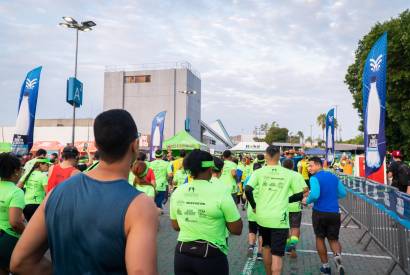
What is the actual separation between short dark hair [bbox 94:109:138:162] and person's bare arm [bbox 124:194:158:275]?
0.27m

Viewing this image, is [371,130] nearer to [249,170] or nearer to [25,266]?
[25,266]

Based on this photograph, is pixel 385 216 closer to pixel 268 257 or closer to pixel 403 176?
pixel 268 257

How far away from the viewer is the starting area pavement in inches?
251

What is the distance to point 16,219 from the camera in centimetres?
389

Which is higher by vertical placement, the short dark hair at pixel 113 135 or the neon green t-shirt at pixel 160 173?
the short dark hair at pixel 113 135

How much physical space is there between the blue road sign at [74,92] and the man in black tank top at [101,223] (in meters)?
13.4

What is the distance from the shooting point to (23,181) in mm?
6312

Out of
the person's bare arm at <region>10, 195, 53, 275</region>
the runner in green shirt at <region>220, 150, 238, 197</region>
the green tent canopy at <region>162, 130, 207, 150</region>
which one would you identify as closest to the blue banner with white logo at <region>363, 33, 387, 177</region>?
the runner in green shirt at <region>220, 150, 238, 197</region>

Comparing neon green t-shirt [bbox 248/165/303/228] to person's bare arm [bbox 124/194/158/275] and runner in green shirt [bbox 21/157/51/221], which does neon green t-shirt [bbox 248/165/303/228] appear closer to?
person's bare arm [bbox 124/194/158/275]

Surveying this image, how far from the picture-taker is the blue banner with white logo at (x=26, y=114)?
10094 mm

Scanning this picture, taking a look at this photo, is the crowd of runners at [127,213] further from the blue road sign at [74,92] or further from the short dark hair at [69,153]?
the blue road sign at [74,92]

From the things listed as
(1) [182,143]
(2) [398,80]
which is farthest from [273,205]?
(2) [398,80]

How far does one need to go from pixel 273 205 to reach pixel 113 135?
147 inches

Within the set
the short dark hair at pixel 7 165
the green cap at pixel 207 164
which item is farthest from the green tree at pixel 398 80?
the short dark hair at pixel 7 165
